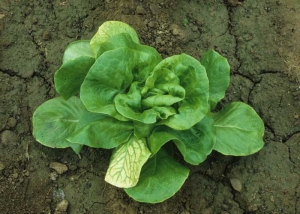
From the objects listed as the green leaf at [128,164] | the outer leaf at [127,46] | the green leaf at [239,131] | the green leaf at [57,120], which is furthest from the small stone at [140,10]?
the green leaf at [128,164]

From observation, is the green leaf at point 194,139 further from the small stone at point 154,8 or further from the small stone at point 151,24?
the small stone at point 154,8

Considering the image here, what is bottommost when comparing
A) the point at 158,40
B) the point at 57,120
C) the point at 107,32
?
the point at 57,120

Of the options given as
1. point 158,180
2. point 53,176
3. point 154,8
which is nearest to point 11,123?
point 53,176

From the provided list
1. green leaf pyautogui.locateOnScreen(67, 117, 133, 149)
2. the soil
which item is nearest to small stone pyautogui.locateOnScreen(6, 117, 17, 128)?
the soil

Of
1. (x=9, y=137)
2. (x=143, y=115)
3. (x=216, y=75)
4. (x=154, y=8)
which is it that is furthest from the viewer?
(x=154, y=8)

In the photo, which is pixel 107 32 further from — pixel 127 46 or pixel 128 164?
pixel 128 164

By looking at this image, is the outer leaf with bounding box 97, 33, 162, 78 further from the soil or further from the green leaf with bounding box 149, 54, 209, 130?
the soil
